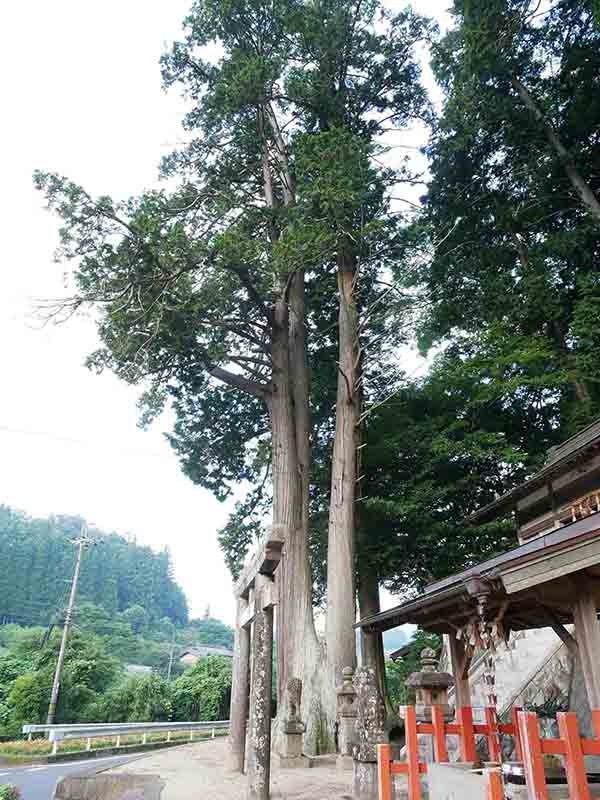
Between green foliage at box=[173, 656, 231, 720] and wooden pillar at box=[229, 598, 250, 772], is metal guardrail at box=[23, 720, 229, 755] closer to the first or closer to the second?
green foliage at box=[173, 656, 231, 720]

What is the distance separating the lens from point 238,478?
1641 cm

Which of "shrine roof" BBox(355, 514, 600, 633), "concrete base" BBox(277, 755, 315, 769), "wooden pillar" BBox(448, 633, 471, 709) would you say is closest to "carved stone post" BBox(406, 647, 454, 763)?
"wooden pillar" BBox(448, 633, 471, 709)

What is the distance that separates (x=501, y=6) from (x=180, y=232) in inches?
372

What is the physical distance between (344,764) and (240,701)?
184 cm

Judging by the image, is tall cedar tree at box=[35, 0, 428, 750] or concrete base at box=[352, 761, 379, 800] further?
tall cedar tree at box=[35, 0, 428, 750]

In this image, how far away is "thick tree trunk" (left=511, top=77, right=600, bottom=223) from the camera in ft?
45.6

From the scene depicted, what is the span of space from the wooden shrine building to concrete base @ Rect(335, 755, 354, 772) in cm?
189

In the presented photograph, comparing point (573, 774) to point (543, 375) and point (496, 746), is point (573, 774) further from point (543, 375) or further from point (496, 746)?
point (543, 375)

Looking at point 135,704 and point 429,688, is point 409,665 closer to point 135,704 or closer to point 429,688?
point 135,704

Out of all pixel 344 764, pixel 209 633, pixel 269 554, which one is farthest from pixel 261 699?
pixel 209 633

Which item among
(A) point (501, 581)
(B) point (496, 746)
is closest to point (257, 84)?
(A) point (501, 581)

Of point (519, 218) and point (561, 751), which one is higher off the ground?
point (519, 218)

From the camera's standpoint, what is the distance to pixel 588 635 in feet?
15.8

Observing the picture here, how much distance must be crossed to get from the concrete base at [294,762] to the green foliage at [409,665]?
208 inches
